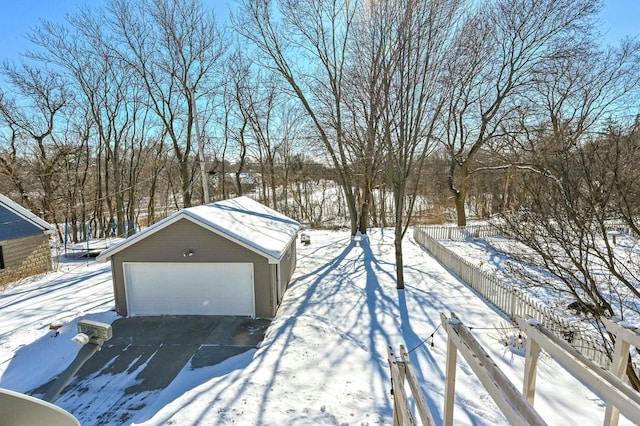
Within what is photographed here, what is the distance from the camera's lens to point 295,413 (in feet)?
14.4

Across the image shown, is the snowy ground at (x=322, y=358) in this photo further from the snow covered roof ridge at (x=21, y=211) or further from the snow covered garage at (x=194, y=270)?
the snow covered roof ridge at (x=21, y=211)

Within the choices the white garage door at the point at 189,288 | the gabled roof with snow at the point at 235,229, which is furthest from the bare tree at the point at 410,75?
the white garage door at the point at 189,288

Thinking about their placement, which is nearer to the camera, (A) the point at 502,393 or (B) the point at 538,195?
(A) the point at 502,393

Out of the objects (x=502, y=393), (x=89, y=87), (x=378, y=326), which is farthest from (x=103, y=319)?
(x=89, y=87)

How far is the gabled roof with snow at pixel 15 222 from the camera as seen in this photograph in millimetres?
11372

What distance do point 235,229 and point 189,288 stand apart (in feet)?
6.54

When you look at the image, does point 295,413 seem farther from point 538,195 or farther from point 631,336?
point 538,195

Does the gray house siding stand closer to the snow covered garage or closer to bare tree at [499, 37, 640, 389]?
the snow covered garage

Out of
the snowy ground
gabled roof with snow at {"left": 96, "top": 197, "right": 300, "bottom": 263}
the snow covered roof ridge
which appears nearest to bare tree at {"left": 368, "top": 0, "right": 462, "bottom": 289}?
the snowy ground

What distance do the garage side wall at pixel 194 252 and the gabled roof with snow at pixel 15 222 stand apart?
7.00 metres

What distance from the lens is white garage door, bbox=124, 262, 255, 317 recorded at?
8.02 m

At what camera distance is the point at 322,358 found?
19.5ft

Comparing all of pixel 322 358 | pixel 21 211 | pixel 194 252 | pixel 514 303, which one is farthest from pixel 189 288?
pixel 21 211

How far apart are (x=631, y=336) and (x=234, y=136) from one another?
23.9 meters
